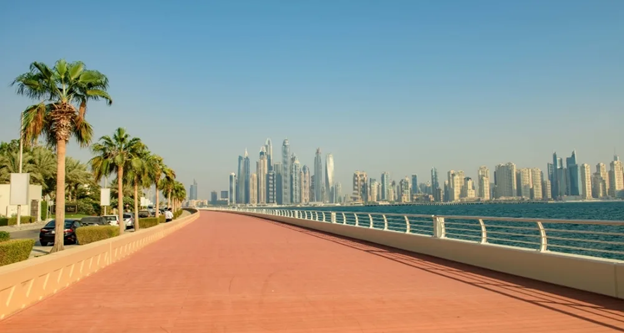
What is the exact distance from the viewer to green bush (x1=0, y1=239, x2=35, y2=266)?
13102 mm

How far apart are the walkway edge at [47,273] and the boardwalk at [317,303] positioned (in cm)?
22

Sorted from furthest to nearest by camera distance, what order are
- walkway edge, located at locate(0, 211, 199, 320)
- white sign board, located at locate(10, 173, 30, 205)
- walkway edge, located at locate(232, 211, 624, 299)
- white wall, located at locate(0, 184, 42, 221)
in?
white wall, located at locate(0, 184, 42, 221) < white sign board, located at locate(10, 173, 30, 205) < walkway edge, located at locate(232, 211, 624, 299) < walkway edge, located at locate(0, 211, 199, 320)

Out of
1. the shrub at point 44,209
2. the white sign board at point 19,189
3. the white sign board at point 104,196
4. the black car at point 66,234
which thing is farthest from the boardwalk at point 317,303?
the shrub at point 44,209

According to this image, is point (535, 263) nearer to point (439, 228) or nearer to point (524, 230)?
point (439, 228)

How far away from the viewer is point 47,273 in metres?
9.77

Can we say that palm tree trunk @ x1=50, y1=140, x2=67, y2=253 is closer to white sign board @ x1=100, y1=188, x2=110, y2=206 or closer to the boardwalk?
the boardwalk

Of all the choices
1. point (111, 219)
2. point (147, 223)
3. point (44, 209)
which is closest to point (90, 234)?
point (111, 219)

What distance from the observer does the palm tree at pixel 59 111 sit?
19.5 m

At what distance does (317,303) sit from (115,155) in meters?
30.9

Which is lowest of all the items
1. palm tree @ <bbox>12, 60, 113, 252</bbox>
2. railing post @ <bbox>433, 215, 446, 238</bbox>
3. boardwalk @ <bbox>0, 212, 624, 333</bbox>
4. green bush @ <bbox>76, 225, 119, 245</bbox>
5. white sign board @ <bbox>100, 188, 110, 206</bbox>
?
boardwalk @ <bbox>0, 212, 624, 333</bbox>

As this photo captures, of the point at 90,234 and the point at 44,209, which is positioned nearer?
the point at 90,234

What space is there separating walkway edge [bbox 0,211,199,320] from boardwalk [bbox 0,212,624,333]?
0.71 ft

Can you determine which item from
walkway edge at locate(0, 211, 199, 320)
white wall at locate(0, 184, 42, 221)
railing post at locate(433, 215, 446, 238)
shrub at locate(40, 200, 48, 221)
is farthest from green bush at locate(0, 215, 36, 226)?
railing post at locate(433, 215, 446, 238)

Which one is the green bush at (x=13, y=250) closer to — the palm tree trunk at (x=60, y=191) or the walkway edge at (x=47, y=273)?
the walkway edge at (x=47, y=273)
